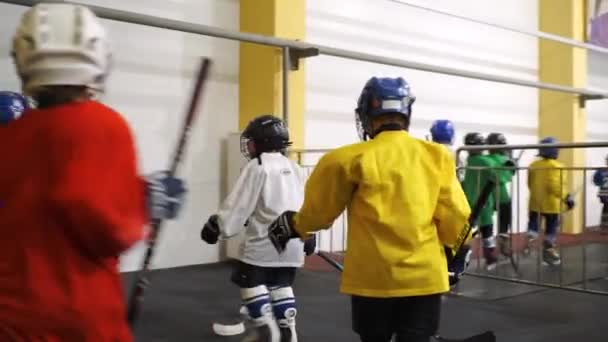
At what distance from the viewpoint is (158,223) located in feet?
5.81

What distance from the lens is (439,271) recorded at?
7.97 ft

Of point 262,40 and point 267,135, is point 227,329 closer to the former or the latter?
point 267,135

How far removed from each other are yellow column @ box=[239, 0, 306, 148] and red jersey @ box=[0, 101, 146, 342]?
17.0ft

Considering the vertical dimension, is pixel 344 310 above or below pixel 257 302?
below

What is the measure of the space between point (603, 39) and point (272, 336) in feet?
29.3

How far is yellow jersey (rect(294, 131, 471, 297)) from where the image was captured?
2367 mm

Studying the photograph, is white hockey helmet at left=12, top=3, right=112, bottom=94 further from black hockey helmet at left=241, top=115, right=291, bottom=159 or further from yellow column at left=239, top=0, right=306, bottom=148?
yellow column at left=239, top=0, right=306, bottom=148

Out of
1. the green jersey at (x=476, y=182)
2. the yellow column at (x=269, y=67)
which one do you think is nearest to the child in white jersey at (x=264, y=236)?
the yellow column at (x=269, y=67)

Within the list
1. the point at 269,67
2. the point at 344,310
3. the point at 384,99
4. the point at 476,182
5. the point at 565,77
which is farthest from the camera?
the point at 565,77

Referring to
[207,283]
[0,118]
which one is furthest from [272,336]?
[207,283]

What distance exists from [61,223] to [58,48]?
370mm

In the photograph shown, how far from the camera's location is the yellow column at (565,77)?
10078mm

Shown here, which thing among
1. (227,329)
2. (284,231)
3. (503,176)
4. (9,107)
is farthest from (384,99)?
(503,176)

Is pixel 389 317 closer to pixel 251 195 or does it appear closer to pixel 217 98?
pixel 251 195
